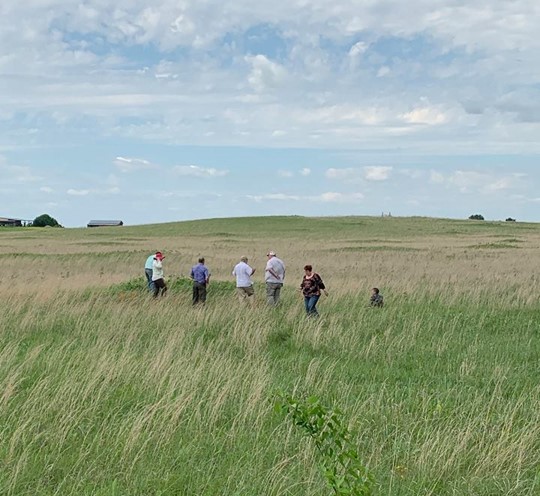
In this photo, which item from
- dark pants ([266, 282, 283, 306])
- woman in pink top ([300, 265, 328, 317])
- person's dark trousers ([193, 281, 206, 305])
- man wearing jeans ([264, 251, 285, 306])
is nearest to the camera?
woman in pink top ([300, 265, 328, 317])

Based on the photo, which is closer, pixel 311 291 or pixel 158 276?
pixel 311 291

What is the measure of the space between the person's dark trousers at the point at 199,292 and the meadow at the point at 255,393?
2.76 ft

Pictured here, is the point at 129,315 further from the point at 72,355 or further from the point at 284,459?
the point at 284,459

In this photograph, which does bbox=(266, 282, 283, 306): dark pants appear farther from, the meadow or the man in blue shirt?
the man in blue shirt

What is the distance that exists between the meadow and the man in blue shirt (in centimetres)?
87

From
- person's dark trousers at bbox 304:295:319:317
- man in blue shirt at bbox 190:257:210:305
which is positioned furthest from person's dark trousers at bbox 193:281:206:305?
person's dark trousers at bbox 304:295:319:317

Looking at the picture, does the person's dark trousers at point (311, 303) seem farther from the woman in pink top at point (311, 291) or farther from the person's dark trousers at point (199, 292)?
the person's dark trousers at point (199, 292)

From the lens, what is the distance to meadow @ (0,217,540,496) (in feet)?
19.1

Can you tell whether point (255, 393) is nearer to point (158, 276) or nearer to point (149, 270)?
point (158, 276)

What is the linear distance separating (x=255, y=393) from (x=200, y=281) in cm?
1064

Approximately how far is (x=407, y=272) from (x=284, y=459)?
21.6 meters

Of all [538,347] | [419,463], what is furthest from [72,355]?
[538,347]

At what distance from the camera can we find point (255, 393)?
25.2ft

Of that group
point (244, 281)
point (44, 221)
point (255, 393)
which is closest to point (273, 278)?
point (244, 281)
